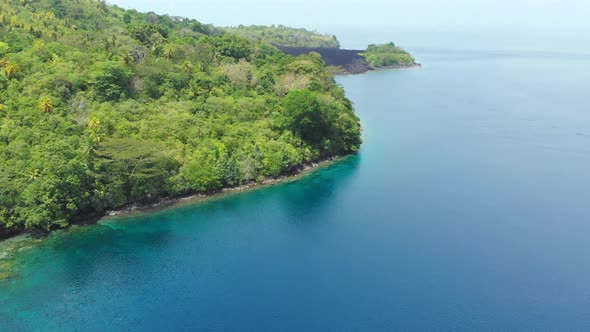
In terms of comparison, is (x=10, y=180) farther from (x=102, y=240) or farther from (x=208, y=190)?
(x=208, y=190)

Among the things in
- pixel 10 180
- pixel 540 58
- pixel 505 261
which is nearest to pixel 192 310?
pixel 10 180

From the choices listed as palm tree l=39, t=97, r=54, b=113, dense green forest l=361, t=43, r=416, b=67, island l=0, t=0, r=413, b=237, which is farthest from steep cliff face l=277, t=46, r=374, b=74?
palm tree l=39, t=97, r=54, b=113

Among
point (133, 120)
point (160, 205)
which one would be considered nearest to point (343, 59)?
point (133, 120)

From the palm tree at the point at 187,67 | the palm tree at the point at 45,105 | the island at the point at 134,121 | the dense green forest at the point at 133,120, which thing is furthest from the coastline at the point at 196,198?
the palm tree at the point at 187,67

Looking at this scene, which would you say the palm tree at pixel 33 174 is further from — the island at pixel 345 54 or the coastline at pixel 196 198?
the island at pixel 345 54

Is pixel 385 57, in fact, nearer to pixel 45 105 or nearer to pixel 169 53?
pixel 169 53
